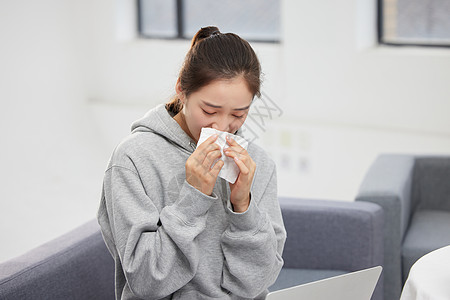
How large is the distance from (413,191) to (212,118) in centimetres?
185

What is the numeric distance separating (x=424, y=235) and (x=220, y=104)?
59.5 inches

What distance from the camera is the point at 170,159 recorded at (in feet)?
5.26

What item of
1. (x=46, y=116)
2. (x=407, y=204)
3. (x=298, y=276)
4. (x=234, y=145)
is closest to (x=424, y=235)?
(x=407, y=204)

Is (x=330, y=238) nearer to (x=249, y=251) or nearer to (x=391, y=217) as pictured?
(x=391, y=217)

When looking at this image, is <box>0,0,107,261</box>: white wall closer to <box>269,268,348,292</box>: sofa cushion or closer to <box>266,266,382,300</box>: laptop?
<box>269,268,348,292</box>: sofa cushion

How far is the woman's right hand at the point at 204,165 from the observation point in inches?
57.7

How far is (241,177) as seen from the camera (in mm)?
1494

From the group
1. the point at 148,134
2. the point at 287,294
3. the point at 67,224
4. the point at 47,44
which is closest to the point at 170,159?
the point at 148,134

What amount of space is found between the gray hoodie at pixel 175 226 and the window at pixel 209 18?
9.26ft

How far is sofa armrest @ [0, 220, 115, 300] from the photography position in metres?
1.77

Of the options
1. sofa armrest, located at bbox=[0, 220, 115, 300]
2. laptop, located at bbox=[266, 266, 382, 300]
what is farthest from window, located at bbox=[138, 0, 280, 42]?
laptop, located at bbox=[266, 266, 382, 300]

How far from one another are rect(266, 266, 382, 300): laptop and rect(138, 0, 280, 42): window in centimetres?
301

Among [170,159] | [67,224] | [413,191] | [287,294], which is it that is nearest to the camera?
[287,294]

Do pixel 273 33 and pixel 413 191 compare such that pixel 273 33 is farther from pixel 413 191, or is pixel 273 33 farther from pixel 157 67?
pixel 413 191
